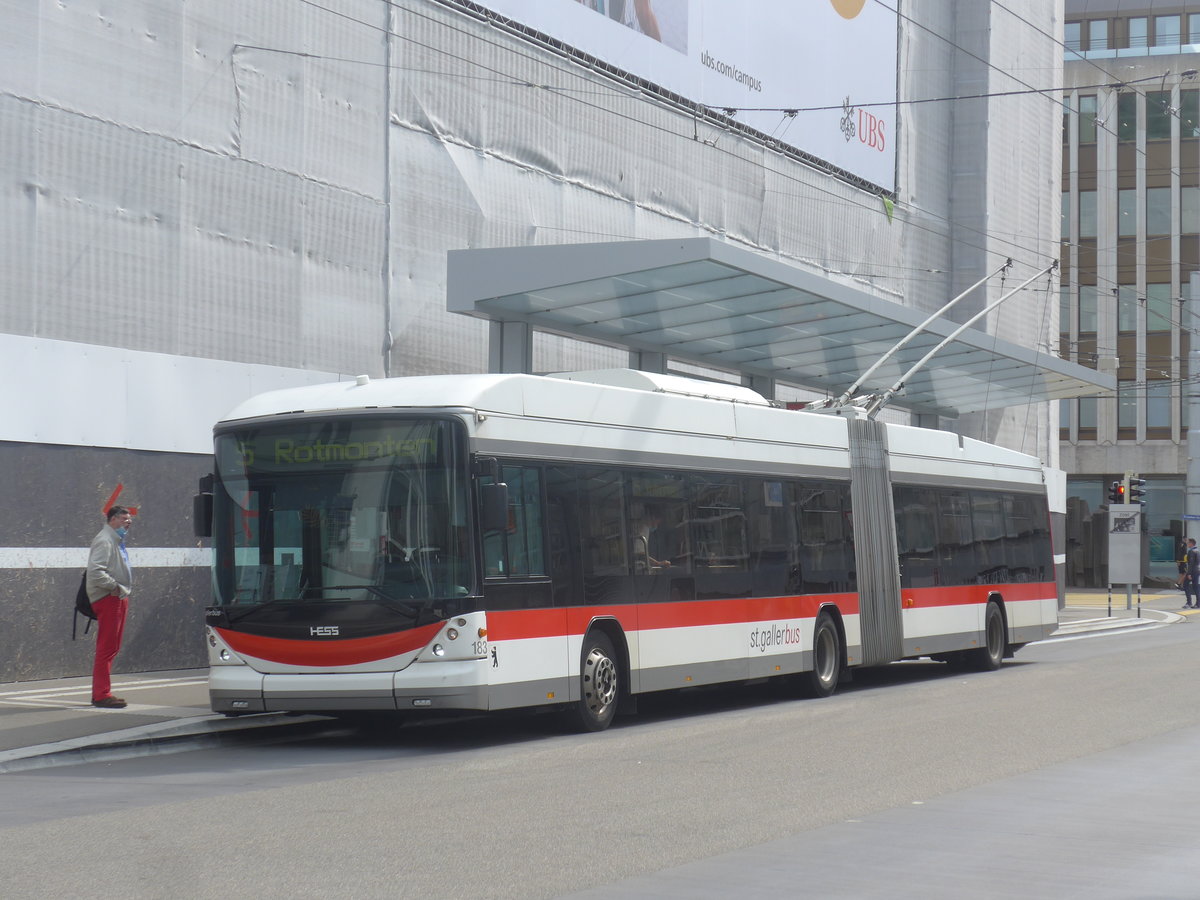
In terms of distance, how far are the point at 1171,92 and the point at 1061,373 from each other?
43754 millimetres

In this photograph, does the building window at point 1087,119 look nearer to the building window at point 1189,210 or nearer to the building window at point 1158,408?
the building window at point 1189,210

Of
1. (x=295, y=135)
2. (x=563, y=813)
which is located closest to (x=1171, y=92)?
(x=295, y=135)

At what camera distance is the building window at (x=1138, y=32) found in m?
69.4

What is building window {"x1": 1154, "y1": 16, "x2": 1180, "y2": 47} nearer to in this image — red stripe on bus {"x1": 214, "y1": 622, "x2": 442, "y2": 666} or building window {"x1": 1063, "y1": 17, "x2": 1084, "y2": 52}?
building window {"x1": 1063, "y1": 17, "x2": 1084, "y2": 52}

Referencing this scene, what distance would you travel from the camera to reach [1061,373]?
91.1 ft

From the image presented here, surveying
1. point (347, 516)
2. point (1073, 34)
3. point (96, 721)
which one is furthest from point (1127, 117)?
point (96, 721)

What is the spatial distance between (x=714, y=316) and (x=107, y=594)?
31.5 ft

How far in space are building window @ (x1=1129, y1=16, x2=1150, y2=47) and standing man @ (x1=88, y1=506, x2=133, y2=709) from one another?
64.2 meters

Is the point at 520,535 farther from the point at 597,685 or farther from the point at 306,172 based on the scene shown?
the point at 306,172

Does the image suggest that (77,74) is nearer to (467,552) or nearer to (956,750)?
(467,552)

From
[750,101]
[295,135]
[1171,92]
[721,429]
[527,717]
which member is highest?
[1171,92]

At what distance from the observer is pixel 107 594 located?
44.7 ft

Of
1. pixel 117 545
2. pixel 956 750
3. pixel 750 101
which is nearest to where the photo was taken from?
pixel 956 750

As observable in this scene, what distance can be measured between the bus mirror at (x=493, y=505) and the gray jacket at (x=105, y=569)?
3.55 m
